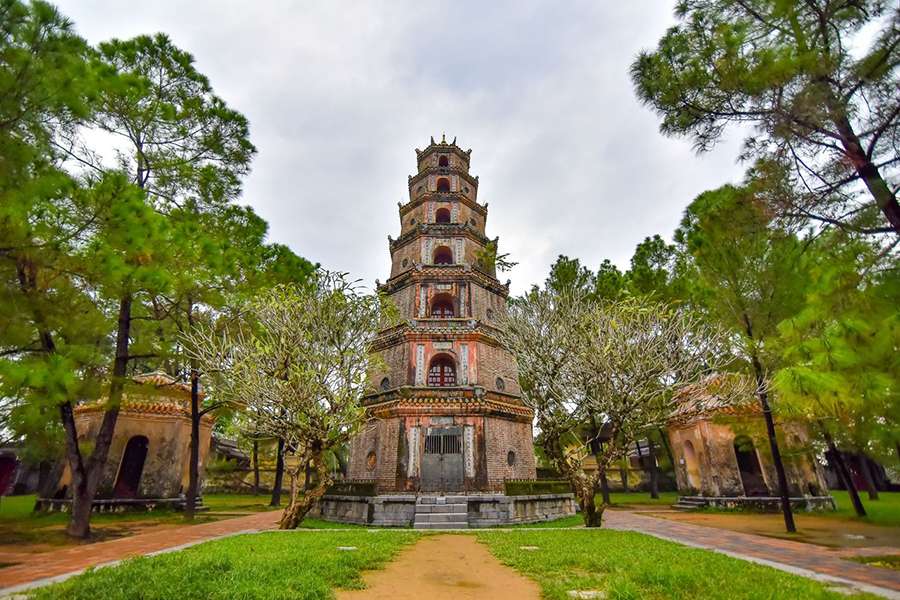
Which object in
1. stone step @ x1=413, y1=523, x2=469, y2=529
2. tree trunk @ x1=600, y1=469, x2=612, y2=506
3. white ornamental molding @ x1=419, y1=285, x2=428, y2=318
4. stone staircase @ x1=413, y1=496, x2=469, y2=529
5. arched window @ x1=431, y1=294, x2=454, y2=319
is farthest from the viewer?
arched window @ x1=431, y1=294, x2=454, y2=319

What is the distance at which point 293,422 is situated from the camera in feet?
42.8

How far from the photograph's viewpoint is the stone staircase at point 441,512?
589 inches

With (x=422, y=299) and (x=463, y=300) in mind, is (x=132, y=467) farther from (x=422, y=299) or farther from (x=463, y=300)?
(x=463, y=300)

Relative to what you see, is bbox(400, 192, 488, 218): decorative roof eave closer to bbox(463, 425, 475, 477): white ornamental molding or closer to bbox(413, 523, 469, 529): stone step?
bbox(463, 425, 475, 477): white ornamental molding

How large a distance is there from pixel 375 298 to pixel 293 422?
4.91 m

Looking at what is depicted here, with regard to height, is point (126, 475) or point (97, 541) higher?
point (126, 475)

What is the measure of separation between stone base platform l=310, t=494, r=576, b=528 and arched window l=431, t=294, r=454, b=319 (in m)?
8.38

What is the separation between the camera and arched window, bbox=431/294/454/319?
21.4 m

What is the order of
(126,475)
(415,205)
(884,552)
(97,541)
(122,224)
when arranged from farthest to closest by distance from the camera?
(415,205)
(126,475)
(97,541)
(884,552)
(122,224)

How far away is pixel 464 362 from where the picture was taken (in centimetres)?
1961

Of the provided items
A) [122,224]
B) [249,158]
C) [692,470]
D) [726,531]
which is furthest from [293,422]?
[692,470]

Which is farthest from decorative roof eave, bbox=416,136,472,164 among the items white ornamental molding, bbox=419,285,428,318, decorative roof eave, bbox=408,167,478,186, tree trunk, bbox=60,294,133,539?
tree trunk, bbox=60,294,133,539

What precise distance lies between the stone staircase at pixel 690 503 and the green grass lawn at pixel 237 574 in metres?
17.7

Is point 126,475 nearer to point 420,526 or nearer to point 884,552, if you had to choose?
point 420,526
